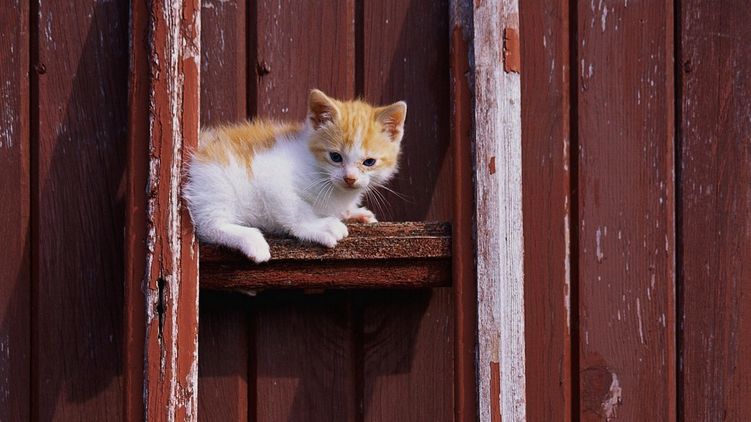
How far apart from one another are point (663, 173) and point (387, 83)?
59 cm

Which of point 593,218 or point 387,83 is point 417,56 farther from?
point 593,218

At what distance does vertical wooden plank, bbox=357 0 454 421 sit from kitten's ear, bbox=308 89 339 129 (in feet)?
0.42

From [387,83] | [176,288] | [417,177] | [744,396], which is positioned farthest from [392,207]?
[744,396]

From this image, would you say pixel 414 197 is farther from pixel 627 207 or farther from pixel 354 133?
pixel 627 207

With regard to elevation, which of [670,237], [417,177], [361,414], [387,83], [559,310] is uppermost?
[387,83]

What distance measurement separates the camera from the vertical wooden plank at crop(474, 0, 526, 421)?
3.42 feet

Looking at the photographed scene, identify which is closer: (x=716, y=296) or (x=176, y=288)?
(x=176, y=288)

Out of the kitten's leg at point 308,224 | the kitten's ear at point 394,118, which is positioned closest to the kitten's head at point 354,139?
the kitten's ear at point 394,118

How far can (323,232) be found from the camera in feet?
3.76

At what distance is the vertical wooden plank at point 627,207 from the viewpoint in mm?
1384

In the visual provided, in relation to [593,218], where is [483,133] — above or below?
above

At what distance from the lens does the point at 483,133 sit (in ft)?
3.44

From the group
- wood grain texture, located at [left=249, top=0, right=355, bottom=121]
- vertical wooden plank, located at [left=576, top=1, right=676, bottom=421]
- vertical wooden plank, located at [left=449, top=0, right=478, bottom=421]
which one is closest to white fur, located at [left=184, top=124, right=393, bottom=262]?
wood grain texture, located at [left=249, top=0, right=355, bottom=121]

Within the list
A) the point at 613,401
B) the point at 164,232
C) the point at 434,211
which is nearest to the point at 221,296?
the point at 164,232
